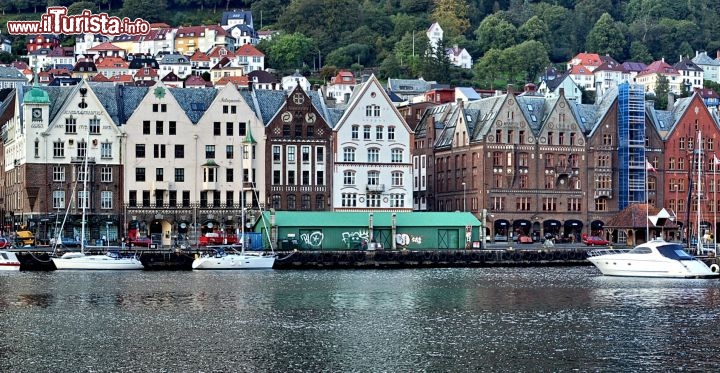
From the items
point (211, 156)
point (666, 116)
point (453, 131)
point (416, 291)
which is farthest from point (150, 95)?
point (666, 116)

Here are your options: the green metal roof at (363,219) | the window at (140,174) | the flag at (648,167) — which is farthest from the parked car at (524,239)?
the window at (140,174)

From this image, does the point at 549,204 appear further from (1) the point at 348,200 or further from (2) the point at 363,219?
(2) the point at 363,219

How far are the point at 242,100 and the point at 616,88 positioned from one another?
40019 millimetres

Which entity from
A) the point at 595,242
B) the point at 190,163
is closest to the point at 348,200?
the point at 190,163

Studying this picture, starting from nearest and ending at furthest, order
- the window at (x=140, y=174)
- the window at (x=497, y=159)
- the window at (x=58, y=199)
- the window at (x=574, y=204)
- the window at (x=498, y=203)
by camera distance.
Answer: the window at (x=58, y=199)
the window at (x=140, y=174)
the window at (x=497, y=159)
the window at (x=498, y=203)
the window at (x=574, y=204)

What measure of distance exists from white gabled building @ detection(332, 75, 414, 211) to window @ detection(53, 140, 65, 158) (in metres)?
24.3

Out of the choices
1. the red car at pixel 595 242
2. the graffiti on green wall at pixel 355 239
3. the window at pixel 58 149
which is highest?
the window at pixel 58 149

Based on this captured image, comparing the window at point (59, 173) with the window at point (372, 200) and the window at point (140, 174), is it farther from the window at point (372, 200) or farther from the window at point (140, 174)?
the window at point (372, 200)

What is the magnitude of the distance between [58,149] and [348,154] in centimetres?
2596

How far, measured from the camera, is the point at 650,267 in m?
103

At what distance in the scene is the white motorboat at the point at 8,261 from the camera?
4168 inches

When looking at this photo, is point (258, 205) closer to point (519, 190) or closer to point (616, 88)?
point (519, 190)

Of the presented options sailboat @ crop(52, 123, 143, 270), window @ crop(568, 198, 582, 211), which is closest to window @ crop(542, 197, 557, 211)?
window @ crop(568, 198, 582, 211)

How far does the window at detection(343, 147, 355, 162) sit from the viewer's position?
425 ft
